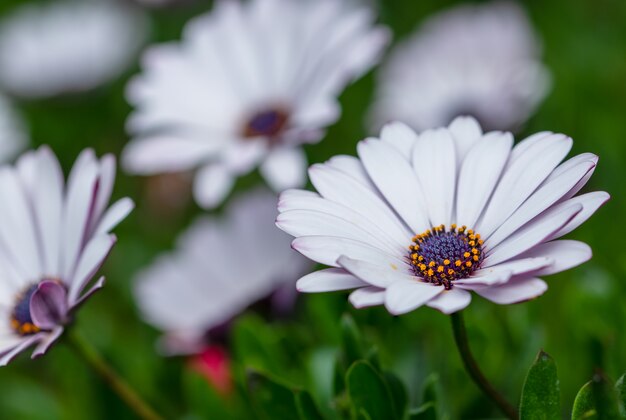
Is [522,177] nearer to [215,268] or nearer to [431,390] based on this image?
[431,390]

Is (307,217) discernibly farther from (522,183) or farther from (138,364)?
(138,364)

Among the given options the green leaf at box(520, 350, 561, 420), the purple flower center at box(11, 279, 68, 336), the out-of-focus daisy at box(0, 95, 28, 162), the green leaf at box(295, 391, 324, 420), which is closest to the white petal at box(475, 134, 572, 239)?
the green leaf at box(520, 350, 561, 420)

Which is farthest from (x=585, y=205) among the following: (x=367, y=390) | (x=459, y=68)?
(x=459, y=68)

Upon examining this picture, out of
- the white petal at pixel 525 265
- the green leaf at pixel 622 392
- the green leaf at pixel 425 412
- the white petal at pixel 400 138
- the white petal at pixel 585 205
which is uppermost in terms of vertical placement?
the white petal at pixel 400 138

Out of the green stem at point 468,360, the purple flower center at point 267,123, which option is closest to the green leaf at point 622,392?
the green stem at point 468,360

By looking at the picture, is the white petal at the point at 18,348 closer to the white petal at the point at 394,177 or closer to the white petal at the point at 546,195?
the white petal at the point at 394,177

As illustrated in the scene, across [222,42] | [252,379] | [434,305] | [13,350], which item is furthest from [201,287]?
[434,305]

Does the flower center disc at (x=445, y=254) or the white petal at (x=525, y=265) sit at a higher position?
the flower center disc at (x=445, y=254)
